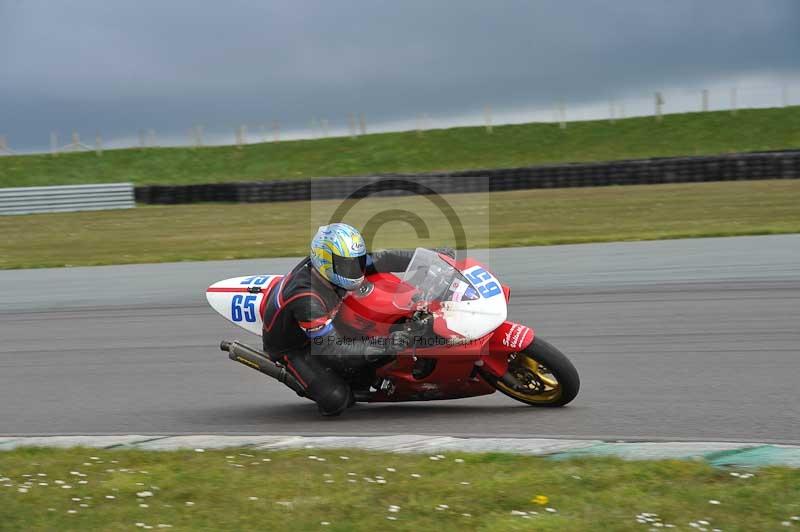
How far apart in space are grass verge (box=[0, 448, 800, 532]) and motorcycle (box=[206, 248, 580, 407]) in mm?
1088

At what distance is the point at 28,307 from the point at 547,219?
1081cm

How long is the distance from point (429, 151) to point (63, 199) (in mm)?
18934

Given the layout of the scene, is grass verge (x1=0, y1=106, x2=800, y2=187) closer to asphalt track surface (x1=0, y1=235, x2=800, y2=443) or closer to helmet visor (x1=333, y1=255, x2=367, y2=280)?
asphalt track surface (x1=0, y1=235, x2=800, y2=443)

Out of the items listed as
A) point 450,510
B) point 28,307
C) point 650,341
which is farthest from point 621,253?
point 450,510

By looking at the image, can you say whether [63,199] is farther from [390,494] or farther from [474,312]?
[390,494]

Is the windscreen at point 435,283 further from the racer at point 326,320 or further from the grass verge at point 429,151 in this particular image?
the grass verge at point 429,151

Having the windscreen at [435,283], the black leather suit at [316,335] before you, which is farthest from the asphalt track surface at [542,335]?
the windscreen at [435,283]

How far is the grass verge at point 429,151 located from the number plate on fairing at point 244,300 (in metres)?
32.4

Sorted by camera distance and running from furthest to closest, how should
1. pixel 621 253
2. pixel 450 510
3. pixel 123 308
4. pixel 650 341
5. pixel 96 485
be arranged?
pixel 621 253
pixel 123 308
pixel 650 341
pixel 96 485
pixel 450 510


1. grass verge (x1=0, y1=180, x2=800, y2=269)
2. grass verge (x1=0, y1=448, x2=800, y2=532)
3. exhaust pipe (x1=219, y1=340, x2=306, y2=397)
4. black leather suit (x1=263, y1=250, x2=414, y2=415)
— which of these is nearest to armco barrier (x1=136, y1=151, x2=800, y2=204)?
grass verge (x1=0, y1=180, x2=800, y2=269)

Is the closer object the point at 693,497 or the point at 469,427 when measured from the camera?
the point at 693,497

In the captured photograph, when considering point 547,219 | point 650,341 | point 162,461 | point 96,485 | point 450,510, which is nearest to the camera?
point 450,510

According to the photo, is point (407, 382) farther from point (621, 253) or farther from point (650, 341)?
point (621, 253)

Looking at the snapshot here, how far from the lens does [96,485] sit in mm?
5055
